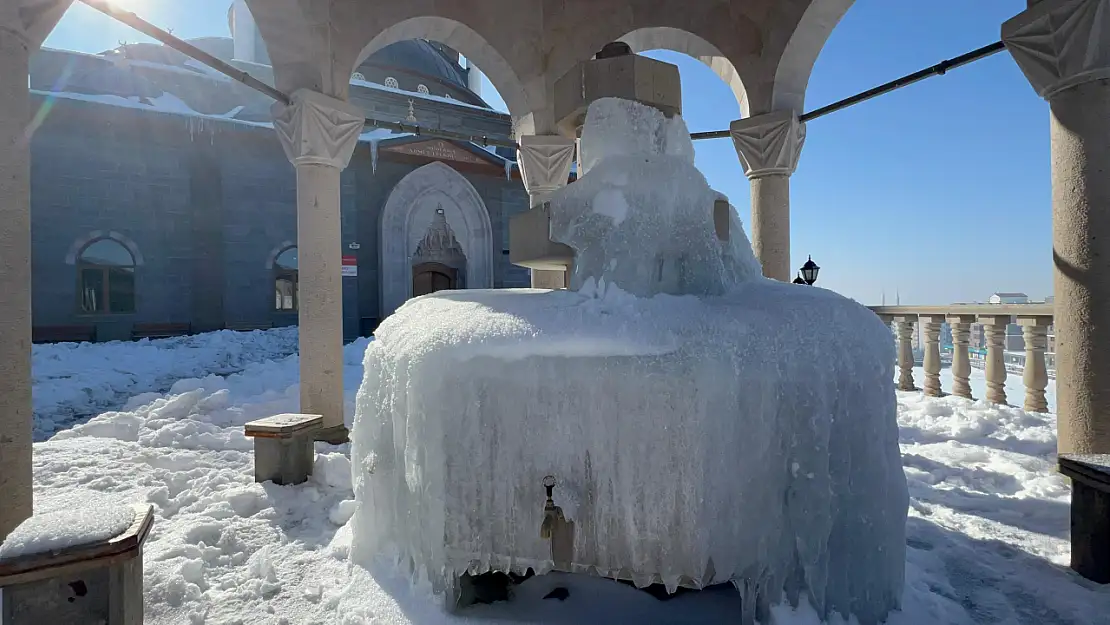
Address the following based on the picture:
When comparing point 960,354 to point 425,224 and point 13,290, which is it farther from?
point 425,224

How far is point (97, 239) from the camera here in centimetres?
1183

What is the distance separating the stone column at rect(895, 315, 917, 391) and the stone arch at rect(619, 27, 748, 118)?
3.50 m

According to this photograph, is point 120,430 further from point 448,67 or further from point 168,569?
point 448,67

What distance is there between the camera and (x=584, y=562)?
2.08 metres

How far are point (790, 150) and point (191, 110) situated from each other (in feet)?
47.0

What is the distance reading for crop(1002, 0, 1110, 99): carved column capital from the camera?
322cm

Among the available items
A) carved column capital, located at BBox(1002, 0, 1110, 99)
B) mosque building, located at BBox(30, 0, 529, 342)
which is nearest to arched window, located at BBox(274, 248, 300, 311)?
mosque building, located at BBox(30, 0, 529, 342)

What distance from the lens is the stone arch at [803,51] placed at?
524cm

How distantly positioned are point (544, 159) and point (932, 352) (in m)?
5.30

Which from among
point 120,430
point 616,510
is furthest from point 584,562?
point 120,430

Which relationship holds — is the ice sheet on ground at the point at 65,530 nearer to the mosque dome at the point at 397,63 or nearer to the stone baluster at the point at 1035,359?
the stone baluster at the point at 1035,359

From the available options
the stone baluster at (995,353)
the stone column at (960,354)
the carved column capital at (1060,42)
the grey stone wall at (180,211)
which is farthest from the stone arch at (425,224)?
the carved column capital at (1060,42)

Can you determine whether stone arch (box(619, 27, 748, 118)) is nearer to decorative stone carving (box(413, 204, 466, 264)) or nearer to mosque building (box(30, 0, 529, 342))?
mosque building (box(30, 0, 529, 342))

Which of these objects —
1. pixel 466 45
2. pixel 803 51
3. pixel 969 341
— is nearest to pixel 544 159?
pixel 466 45
